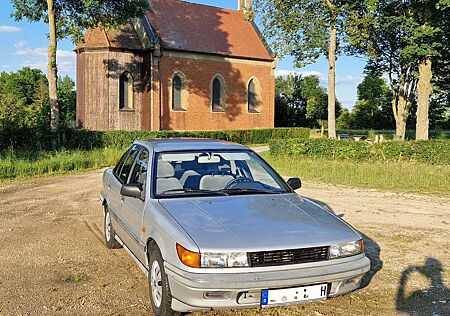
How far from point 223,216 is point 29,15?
2292cm

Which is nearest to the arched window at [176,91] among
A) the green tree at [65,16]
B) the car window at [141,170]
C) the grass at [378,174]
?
the green tree at [65,16]

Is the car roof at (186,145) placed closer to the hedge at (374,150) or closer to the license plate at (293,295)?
the license plate at (293,295)

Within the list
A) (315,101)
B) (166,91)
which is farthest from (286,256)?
(315,101)

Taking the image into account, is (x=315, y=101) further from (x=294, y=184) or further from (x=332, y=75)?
(x=294, y=184)

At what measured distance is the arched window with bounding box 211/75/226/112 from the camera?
→ 40.5 meters

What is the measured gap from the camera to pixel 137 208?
17.4 feet

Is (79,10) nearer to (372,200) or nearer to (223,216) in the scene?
(372,200)

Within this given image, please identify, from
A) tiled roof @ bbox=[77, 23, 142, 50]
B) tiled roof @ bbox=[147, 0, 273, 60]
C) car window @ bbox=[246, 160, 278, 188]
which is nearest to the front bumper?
car window @ bbox=[246, 160, 278, 188]

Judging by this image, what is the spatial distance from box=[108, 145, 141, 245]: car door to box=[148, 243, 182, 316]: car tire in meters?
1.32

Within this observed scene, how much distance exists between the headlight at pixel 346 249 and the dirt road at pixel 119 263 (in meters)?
0.73

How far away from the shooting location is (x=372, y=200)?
11.8 m

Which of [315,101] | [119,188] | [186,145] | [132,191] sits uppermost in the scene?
[315,101]

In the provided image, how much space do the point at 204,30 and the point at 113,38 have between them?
9.10 metres

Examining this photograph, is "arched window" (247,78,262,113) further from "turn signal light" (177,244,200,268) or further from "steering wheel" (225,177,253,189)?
"turn signal light" (177,244,200,268)
